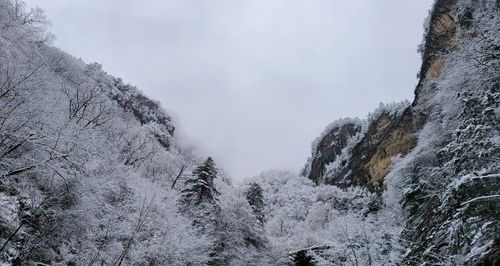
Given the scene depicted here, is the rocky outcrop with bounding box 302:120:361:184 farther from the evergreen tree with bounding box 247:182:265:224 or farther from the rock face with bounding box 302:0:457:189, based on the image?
the evergreen tree with bounding box 247:182:265:224

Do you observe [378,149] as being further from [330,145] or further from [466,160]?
[466,160]

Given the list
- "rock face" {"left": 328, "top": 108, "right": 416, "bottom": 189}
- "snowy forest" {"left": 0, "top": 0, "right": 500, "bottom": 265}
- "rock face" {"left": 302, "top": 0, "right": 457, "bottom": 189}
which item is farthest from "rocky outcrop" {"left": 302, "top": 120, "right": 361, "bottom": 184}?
"snowy forest" {"left": 0, "top": 0, "right": 500, "bottom": 265}

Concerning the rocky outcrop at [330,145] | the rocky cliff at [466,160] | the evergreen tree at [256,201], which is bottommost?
the rocky cliff at [466,160]

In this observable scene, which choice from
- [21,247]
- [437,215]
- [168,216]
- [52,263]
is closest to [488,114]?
[437,215]

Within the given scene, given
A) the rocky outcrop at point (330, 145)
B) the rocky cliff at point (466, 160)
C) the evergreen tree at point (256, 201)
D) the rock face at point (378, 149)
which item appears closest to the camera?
the rocky cliff at point (466, 160)

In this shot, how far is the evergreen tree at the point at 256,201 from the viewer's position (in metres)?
36.7

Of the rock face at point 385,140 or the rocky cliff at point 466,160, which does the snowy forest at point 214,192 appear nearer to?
the rocky cliff at point 466,160

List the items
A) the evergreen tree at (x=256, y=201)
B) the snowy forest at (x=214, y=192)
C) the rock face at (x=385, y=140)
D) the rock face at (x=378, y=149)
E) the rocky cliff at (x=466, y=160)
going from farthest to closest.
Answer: the rock face at (x=378, y=149) < the rock face at (x=385, y=140) < the evergreen tree at (x=256, y=201) < the snowy forest at (x=214, y=192) < the rocky cliff at (x=466, y=160)

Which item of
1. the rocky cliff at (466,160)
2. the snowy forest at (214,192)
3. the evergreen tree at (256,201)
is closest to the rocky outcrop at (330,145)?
the snowy forest at (214,192)

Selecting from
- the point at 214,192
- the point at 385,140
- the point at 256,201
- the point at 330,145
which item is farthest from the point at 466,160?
the point at 330,145

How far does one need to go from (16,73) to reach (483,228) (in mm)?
17967

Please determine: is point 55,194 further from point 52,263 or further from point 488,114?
point 488,114

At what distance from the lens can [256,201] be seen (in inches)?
1476

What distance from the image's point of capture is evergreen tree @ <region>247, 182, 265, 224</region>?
36747 mm
